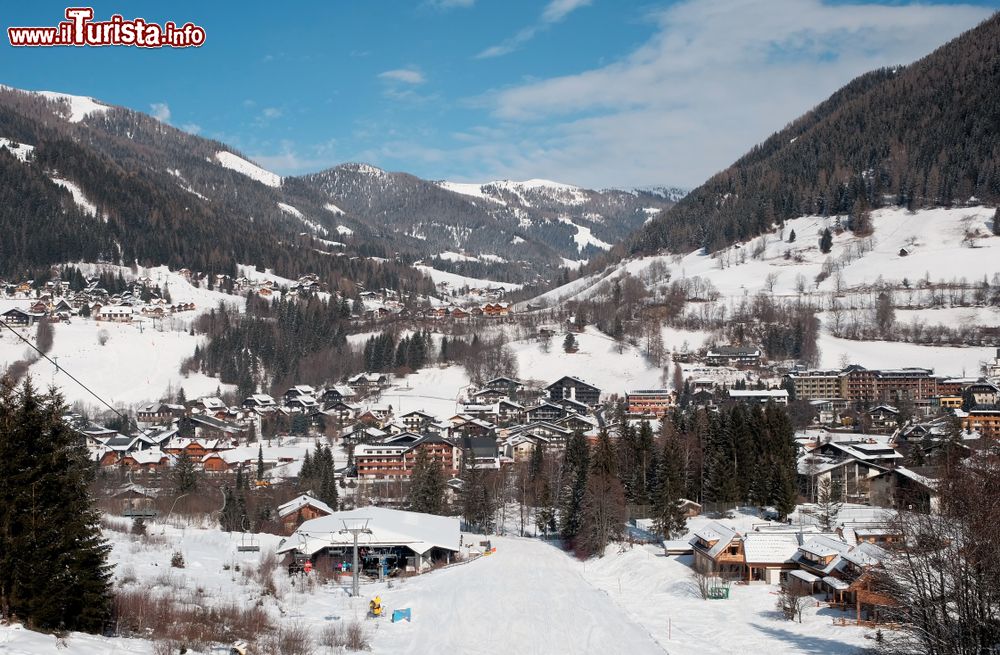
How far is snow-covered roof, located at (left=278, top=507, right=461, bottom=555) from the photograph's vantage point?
3334 centimetres

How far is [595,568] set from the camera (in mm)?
34156

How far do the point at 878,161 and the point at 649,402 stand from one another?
91258mm

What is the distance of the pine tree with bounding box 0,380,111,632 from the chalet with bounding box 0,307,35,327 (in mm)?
95000

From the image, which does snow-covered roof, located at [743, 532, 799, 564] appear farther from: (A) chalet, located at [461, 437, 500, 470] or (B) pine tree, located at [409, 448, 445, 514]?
(A) chalet, located at [461, 437, 500, 470]

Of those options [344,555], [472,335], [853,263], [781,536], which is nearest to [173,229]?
[472,335]

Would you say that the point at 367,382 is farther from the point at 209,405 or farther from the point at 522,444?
the point at 522,444

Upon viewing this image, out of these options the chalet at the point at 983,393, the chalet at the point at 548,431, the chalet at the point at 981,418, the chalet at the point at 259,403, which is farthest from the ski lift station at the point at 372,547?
the chalet at the point at 983,393

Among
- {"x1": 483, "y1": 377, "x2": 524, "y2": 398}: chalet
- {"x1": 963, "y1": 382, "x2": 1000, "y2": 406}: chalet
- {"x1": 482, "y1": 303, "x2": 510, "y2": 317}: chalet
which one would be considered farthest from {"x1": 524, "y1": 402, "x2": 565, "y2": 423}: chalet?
{"x1": 482, "y1": 303, "x2": 510, "y2": 317}: chalet

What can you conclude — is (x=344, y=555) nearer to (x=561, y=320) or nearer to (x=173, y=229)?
(x=561, y=320)

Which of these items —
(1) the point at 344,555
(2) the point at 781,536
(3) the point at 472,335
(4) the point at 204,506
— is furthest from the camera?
(3) the point at 472,335

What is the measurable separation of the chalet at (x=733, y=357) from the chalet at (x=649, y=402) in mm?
13452

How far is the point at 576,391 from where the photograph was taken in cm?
8150

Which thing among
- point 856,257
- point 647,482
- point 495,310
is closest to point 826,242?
point 856,257

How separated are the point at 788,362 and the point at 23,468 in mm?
81275
